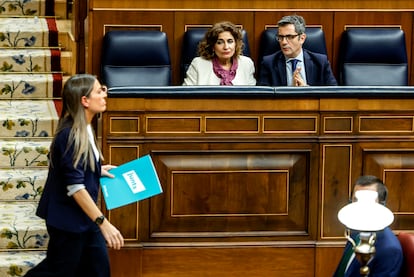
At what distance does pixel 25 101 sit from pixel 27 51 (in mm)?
408

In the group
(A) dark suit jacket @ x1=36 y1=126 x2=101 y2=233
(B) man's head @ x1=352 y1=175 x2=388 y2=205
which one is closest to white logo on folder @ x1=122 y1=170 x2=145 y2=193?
(A) dark suit jacket @ x1=36 y1=126 x2=101 y2=233

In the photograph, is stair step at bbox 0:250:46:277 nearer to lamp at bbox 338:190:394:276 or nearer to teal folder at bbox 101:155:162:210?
teal folder at bbox 101:155:162:210

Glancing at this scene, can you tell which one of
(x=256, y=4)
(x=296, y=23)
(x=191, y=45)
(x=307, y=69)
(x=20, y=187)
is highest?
(x=256, y=4)

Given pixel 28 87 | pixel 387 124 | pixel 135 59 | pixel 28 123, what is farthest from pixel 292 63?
pixel 28 87

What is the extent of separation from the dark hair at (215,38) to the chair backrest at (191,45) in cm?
21

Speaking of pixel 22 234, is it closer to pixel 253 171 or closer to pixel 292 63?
pixel 253 171

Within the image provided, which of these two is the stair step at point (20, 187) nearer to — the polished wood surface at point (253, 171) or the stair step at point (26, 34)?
the polished wood surface at point (253, 171)

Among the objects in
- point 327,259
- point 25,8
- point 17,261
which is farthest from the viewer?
point 25,8

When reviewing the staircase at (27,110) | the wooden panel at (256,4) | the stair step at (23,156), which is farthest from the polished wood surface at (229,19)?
the stair step at (23,156)

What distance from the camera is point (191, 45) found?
15.8 feet

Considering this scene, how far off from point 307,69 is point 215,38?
474 millimetres

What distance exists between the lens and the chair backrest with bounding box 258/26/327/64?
189 inches

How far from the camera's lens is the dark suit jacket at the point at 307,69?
14.8 feet

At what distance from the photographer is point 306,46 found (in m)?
4.80
